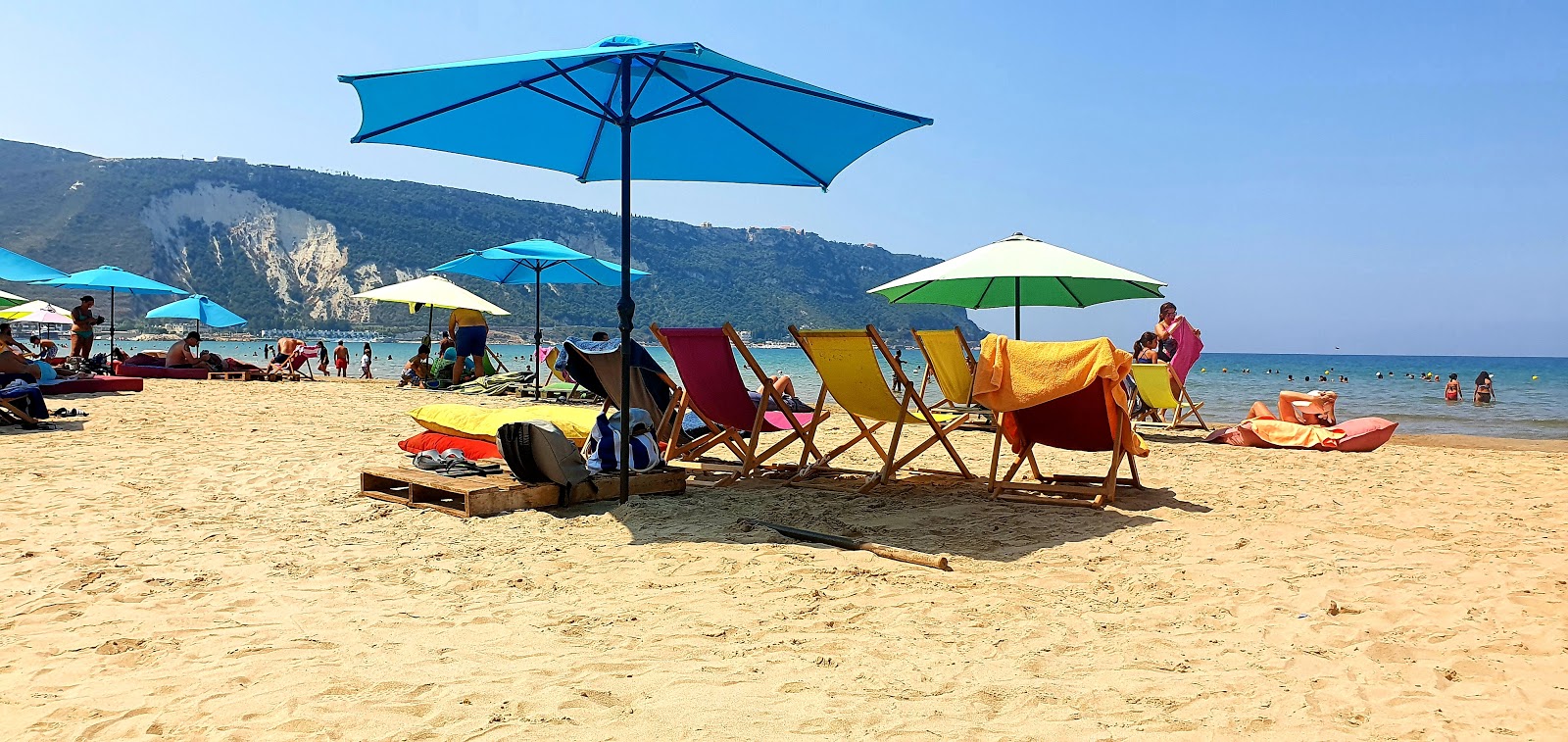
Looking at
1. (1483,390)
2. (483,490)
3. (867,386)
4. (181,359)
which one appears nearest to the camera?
(483,490)

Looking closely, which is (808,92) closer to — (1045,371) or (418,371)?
(1045,371)

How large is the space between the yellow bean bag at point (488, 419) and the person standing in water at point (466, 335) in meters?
7.30

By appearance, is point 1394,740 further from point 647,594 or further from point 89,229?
point 89,229

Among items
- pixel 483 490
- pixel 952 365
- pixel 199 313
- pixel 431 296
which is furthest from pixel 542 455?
pixel 199 313

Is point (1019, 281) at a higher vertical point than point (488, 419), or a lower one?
higher

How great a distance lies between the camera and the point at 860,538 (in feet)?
12.8

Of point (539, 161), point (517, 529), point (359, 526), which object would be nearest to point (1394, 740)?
point (517, 529)

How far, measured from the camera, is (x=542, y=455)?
4480mm

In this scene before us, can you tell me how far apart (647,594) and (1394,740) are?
2048mm

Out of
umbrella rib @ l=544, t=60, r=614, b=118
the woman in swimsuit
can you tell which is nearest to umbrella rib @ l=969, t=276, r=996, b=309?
umbrella rib @ l=544, t=60, r=614, b=118

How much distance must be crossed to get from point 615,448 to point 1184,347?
703 centimetres

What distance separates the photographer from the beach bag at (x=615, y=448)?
4.91 meters

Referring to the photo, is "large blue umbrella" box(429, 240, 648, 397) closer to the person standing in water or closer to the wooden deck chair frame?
the person standing in water

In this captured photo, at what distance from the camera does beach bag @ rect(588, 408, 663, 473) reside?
491 cm
